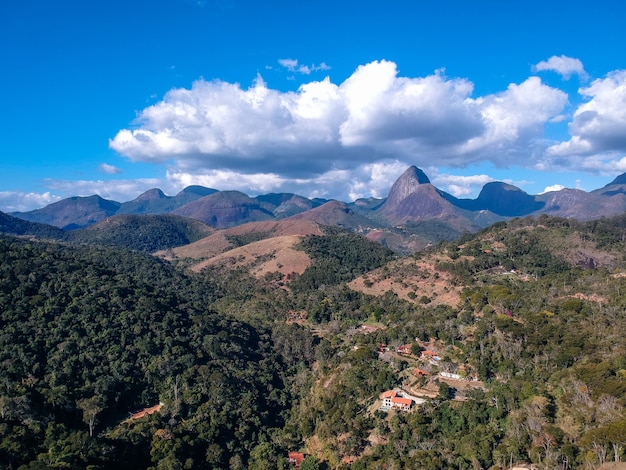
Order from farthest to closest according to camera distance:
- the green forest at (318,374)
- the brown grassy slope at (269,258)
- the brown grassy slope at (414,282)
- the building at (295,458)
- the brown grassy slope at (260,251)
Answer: the brown grassy slope at (260,251) < the brown grassy slope at (269,258) < the brown grassy slope at (414,282) < the building at (295,458) < the green forest at (318,374)

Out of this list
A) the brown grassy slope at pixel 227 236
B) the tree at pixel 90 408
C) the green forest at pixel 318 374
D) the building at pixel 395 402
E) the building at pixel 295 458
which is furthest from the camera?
the brown grassy slope at pixel 227 236

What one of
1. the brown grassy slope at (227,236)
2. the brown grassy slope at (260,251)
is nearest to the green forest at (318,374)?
the brown grassy slope at (260,251)

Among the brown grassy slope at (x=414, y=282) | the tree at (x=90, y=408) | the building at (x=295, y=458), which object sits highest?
the brown grassy slope at (x=414, y=282)

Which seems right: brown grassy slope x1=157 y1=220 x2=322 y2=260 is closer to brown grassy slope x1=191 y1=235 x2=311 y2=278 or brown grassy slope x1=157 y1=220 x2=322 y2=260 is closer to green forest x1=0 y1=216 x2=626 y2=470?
brown grassy slope x1=191 y1=235 x2=311 y2=278

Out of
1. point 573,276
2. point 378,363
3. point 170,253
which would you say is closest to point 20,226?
point 170,253

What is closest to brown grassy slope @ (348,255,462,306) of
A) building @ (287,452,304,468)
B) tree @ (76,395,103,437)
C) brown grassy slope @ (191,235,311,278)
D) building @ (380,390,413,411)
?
brown grassy slope @ (191,235,311,278)

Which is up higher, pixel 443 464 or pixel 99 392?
pixel 99 392

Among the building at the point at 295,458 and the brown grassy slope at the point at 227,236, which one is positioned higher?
the brown grassy slope at the point at 227,236

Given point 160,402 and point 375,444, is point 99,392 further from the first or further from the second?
point 375,444

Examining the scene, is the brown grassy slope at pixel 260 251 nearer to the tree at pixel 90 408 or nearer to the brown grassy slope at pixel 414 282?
the brown grassy slope at pixel 414 282
